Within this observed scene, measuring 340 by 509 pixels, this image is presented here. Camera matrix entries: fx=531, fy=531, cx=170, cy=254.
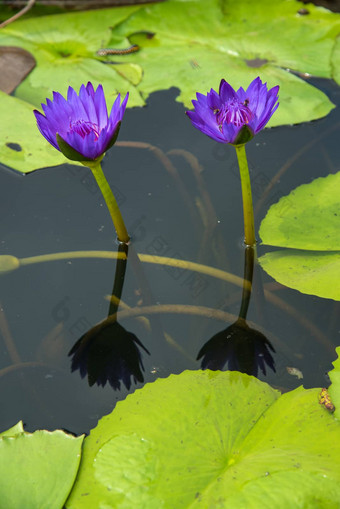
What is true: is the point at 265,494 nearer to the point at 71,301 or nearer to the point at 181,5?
the point at 71,301

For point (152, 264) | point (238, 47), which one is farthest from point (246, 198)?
point (238, 47)

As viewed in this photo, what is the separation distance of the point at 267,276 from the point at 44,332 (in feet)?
3.09

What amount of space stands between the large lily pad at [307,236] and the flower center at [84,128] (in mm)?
800

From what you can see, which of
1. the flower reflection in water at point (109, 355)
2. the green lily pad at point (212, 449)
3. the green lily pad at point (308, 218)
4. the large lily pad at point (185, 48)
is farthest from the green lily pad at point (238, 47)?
the green lily pad at point (212, 449)

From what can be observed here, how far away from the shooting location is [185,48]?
3262 mm

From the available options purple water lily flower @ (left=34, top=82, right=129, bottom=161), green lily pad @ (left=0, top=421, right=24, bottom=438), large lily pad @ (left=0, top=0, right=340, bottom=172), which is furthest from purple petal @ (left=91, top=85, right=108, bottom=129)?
green lily pad @ (left=0, top=421, right=24, bottom=438)

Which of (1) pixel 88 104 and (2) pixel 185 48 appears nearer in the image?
(1) pixel 88 104

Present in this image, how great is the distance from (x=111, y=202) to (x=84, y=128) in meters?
0.33

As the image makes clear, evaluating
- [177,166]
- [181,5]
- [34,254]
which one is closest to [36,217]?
[34,254]

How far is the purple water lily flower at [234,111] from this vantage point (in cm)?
182

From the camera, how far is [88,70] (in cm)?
313

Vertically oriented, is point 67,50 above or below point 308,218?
above

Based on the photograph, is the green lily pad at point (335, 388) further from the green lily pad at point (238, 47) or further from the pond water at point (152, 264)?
the green lily pad at point (238, 47)

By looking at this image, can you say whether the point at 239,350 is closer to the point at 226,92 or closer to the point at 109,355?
the point at 109,355
